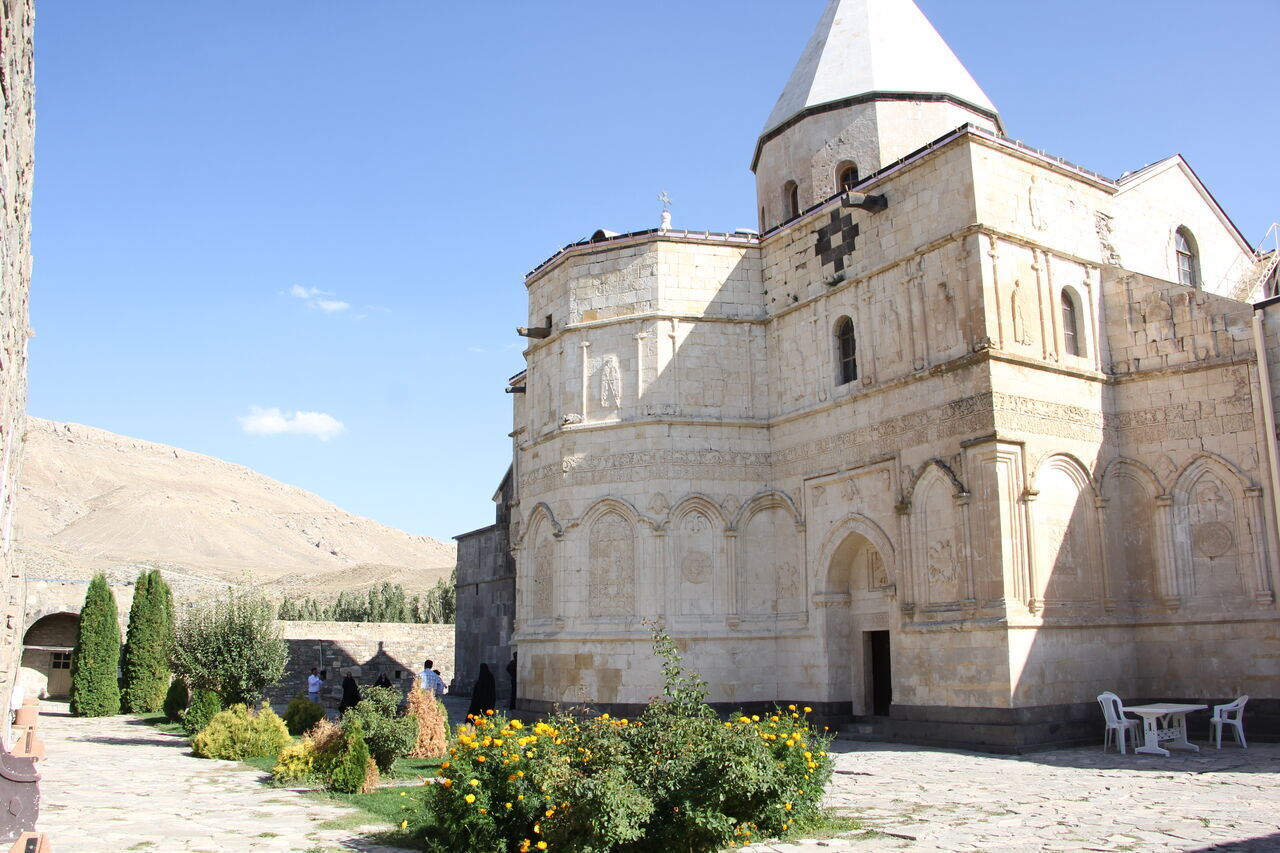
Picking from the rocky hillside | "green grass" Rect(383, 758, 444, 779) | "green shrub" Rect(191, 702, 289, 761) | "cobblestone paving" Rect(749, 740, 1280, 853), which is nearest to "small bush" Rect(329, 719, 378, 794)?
"green grass" Rect(383, 758, 444, 779)

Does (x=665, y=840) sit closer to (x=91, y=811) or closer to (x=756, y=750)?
(x=756, y=750)

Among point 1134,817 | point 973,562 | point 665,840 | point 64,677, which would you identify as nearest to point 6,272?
point 665,840

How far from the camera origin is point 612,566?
63.0 ft

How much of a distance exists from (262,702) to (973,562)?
1316 centimetres

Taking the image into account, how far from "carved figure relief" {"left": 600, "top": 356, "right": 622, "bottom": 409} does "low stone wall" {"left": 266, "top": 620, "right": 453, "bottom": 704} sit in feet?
44.3

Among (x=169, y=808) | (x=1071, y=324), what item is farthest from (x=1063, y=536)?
(x=169, y=808)

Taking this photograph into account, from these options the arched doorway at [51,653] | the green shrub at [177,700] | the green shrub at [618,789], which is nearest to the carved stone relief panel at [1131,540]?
the green shrub at [618,789]

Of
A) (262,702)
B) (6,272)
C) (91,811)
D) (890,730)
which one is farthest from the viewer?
(262,702)

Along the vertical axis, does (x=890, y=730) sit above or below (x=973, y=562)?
below

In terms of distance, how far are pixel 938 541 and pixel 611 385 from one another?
7138 millimetres

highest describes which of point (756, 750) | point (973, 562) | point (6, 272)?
point (6, 272)

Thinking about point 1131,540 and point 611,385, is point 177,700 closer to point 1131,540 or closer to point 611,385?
point 611,385

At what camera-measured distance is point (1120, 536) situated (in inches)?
639

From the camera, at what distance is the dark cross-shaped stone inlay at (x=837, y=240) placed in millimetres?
18594
